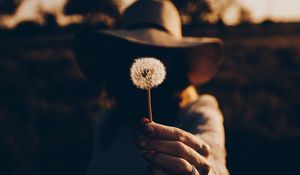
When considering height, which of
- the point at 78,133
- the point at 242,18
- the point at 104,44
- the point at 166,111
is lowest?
the point at 242,18

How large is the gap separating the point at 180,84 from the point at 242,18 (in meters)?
46.8

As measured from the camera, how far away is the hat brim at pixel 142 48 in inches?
105

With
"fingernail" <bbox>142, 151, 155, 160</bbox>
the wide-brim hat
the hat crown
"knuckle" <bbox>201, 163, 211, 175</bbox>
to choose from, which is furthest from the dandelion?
the hat crown

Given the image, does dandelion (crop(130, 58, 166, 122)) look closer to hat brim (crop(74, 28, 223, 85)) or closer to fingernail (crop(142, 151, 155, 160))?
fingernail (crop(142, 151, 155, 160))

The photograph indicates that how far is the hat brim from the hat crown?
115 millimetres

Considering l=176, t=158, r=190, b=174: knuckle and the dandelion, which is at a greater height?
the dandelion

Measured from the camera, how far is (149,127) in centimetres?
125

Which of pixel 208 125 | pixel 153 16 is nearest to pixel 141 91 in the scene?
pixel 208 125

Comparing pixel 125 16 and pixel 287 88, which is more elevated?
pixel 125 16

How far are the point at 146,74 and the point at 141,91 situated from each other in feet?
4.27

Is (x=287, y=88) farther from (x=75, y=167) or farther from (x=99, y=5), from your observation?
(x=99, y=5)

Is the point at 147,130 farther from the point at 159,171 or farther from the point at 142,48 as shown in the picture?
the point at 142,48

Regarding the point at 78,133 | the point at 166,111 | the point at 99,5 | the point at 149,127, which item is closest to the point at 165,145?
the point at 149,127

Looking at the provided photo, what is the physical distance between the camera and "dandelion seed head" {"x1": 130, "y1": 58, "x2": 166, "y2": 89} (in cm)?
123
